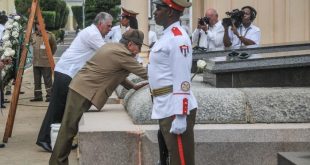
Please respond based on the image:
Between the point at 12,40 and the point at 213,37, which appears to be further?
the point at 213,37

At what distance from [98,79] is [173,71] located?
2.09m

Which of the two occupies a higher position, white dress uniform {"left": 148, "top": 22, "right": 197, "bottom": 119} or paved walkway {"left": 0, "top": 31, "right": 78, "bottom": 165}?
white dress uniform {"left": 148, "top": 22, "right": 197, "bottom": 119}

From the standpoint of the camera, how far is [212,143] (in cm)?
733

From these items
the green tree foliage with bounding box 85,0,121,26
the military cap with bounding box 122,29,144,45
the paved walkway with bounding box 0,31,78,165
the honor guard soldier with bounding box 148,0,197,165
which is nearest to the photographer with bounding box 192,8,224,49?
the paved walkway with bounding box 0,31,78,165

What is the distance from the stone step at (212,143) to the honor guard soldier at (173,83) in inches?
46.1

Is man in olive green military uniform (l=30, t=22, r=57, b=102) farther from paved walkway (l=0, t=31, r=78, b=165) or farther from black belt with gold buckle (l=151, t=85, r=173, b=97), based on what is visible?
black belt with gold buckle (l=151, t=85, r=173, b=97)

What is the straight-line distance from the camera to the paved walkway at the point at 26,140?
30.5 feet

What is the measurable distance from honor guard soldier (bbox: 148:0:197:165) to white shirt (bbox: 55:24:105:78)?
9.89 ft

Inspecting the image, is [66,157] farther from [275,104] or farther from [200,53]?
[200,53]

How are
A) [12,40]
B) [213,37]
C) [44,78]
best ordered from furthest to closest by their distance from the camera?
[44,78] < [213,37] < [12,40]

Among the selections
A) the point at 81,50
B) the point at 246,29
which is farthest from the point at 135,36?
the point at 246,29

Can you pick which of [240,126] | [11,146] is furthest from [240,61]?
[11,146]

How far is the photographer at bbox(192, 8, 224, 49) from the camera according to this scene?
40.9 feet

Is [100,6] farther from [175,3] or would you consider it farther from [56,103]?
[175,3]
